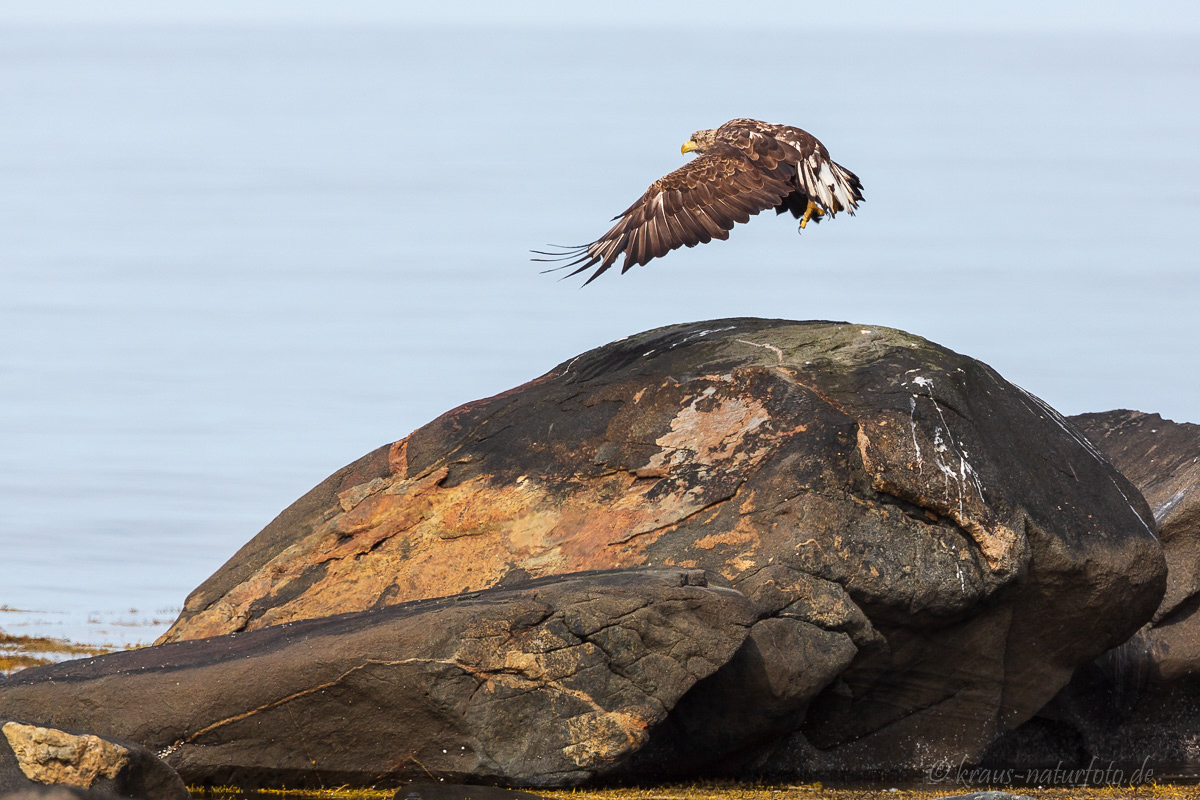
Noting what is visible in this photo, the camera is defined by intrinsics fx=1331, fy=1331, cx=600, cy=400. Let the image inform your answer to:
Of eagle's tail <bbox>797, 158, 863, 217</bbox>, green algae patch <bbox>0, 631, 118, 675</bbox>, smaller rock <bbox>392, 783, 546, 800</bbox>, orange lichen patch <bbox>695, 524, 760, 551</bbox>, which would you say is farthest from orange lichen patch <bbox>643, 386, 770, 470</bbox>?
green algae patch <bbox>0, 631, 118, 675</bbox>

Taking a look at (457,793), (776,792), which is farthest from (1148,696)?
(457,793)

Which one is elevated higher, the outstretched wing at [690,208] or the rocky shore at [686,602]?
the outstretched wing at [690,208]

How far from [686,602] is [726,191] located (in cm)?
439

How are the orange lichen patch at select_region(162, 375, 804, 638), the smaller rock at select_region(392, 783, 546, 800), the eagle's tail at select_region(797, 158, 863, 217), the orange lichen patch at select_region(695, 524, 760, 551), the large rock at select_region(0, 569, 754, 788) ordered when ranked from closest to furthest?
the smaller rock at select_region(392, 783, 546, 800) → the large rock at select_region(0, 569, 754, 788) → the orange lichen patch at select_region(695, 524, 760, 551) → the orange lichen patch at select_region(162, 375, 804, 638) → the eagle's tail at select_region(797, 158, 863, 217)

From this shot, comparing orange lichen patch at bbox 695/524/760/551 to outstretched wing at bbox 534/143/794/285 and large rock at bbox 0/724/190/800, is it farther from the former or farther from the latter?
large rock at bbox 0/724/190/800

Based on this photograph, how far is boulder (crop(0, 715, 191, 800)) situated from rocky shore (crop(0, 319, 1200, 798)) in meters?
0.02

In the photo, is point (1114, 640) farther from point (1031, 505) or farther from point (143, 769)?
point (143, 769)

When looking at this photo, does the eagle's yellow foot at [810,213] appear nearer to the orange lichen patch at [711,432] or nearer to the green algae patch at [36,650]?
the orange lichen patch at [711,432]

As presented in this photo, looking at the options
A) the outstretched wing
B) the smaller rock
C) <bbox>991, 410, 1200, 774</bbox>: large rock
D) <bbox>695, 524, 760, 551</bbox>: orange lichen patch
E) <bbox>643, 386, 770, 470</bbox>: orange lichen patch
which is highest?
the outstretched wing

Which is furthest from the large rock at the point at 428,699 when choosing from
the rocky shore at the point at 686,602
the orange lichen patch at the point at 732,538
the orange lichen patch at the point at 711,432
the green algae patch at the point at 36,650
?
the green algae patch at the point at 36,650

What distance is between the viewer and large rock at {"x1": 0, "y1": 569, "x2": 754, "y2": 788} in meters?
9.12

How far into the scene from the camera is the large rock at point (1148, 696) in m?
13.3

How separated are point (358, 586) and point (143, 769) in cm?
420

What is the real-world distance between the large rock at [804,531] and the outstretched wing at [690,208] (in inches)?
54.0
